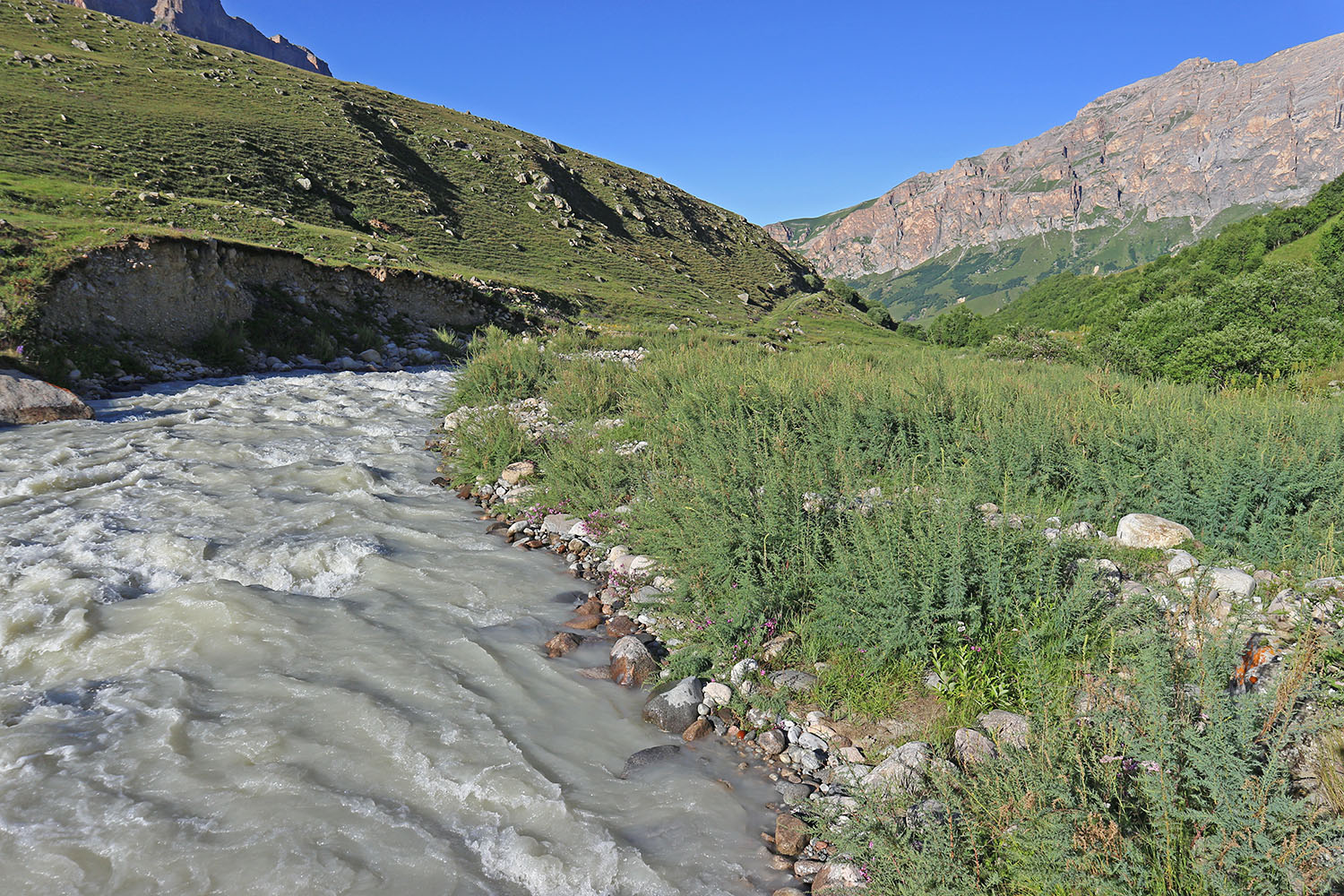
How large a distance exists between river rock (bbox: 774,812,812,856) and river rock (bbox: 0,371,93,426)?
1295 centimetres

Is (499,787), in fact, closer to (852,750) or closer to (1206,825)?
(852,750)

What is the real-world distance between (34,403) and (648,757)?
482 inches

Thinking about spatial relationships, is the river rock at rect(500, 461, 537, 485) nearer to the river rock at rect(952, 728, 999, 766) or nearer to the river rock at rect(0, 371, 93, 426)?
the river rock at rect(952, 728, 999, 766)

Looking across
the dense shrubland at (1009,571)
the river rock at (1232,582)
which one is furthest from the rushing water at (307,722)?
the river rock at (1232,582)

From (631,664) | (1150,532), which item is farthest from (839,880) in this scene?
(1150,532)

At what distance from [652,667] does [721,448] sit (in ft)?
9.78

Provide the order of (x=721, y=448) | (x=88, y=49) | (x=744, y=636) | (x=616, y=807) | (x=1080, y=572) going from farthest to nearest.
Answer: (x=88, y=49)
(x=721, y=448)
(x=744, y=636)
(x=1080, y=572)
(x=616, y=807)

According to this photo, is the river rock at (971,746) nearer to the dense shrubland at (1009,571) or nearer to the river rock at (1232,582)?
the dense shrubland at (1009,571)

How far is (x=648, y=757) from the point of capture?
4.13 meters

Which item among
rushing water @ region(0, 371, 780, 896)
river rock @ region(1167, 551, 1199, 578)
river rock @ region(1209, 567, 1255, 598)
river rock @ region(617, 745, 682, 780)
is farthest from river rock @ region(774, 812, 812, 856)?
river rock @ region(1167, 551, 1199, 578)

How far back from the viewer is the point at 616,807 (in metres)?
3.70

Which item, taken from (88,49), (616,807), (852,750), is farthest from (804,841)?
(88,49)

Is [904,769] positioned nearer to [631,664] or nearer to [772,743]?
[772,743]

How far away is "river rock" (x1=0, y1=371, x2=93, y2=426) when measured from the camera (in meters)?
10.1
